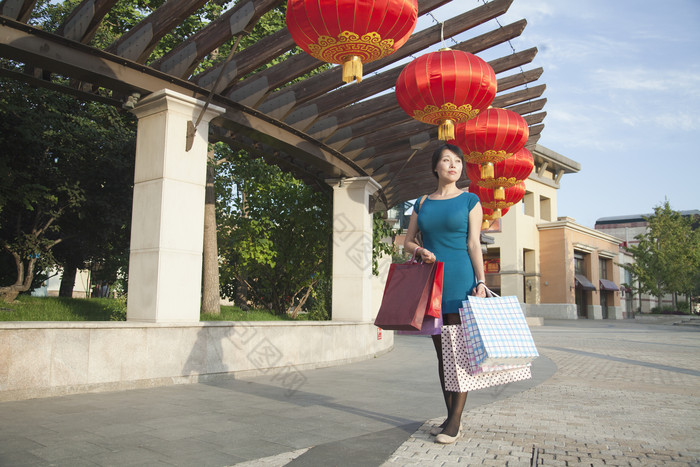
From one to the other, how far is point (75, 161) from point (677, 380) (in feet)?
39.8

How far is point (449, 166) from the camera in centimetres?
412

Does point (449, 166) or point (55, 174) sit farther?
point (55, 174)

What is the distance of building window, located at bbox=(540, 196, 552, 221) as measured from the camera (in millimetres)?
44906

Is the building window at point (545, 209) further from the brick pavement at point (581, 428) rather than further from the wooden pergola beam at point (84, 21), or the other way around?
the wooden pergola beam at point (84, 21)

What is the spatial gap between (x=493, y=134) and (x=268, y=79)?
3502mm

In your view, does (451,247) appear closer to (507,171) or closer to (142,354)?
(142,354)

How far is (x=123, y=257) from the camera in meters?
15.4

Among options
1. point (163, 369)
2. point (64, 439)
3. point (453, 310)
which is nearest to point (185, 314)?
point (163, 369)

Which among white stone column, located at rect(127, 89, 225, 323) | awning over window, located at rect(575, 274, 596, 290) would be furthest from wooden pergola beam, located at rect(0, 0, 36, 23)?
awning over window, located at rect(575, 274, 596, 290)

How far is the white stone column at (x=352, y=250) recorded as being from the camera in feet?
35.6

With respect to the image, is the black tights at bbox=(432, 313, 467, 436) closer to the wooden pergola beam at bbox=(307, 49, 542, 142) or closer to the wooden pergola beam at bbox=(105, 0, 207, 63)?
the wooden pergola beam at bbox=(105, 0, 207, 63)

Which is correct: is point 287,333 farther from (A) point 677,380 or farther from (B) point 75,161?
(B) point 75,161

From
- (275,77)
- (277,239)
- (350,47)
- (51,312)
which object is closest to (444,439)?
(350,47)

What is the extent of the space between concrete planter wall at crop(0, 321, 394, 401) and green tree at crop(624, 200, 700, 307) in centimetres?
3907
